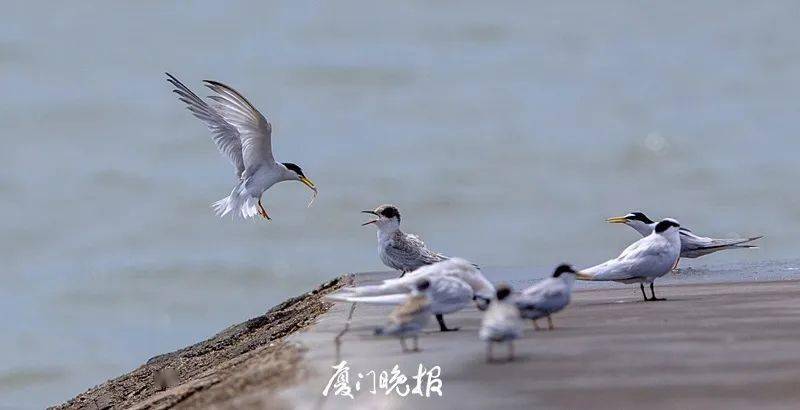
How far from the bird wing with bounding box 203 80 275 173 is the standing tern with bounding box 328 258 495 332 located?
210 inches

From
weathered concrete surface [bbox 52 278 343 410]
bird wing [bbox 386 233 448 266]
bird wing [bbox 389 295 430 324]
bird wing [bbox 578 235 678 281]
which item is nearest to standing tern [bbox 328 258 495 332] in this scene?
bird wing [bbox 389 295 430 324]

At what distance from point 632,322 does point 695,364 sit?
60.4 inches

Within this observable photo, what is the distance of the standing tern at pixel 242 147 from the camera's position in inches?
548

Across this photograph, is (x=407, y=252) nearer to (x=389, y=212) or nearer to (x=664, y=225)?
(x=389, y=212)

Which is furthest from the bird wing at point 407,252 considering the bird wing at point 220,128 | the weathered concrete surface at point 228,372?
the bird wing at point 220,128

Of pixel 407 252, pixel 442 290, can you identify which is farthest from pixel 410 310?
pixel 407 252

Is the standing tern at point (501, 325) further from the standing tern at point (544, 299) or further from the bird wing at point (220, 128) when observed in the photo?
the bird wing at point (220, 128)

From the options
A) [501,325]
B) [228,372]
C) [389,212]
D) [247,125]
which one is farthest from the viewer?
[247,125]

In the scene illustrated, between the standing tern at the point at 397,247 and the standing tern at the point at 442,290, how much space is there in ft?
7.09

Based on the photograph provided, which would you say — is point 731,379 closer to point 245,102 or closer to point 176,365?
point 176,365

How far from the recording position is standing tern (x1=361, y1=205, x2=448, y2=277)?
10820 mm

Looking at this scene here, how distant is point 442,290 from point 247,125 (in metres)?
6.44

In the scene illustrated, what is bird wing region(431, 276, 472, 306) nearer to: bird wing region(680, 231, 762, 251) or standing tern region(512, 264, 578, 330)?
standing tern region(512, 264, 578, 330)

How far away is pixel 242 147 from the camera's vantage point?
14273 mm
